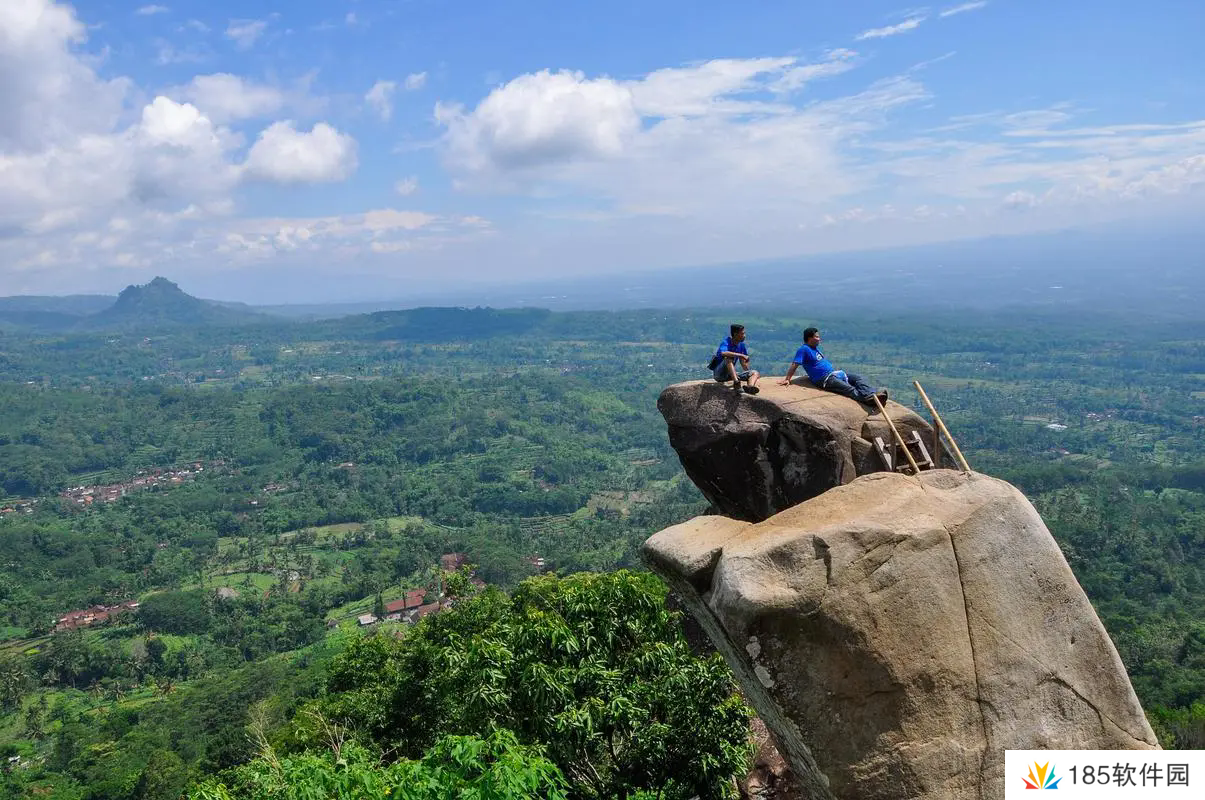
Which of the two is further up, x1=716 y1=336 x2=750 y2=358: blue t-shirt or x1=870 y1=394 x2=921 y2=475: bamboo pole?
x1=716 y1=336 x2=750 y2=358: blue t-shirt

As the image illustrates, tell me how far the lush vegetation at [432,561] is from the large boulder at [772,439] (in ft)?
7.69

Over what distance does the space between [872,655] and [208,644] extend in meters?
71.7

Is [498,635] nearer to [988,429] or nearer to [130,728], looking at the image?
[130,728]

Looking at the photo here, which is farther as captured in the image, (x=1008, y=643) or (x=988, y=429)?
(x=988, y=429)

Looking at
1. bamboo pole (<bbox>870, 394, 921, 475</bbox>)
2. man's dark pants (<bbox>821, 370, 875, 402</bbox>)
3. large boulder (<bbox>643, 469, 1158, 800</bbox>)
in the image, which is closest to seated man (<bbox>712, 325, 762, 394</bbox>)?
man's dark pants (<bbox>821, 370, 875, 402</bbox>)

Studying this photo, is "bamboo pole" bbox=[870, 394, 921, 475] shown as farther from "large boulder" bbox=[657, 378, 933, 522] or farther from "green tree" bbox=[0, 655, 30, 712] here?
"green tree" bbox=[0, 655, 30, 712]

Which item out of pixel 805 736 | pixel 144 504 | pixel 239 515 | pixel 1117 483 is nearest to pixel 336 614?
pixel 239 515

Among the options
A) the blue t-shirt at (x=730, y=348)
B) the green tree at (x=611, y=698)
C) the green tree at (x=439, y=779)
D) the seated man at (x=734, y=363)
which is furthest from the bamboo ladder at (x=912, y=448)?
the green tree at (x=439, y=779)

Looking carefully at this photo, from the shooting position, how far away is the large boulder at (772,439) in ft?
32.1

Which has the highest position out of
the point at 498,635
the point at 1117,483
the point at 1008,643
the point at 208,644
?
the point at 1008,643

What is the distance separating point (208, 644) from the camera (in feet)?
212

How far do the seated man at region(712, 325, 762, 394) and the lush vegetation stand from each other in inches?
144

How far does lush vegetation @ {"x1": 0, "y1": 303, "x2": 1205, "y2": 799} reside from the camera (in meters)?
9.78

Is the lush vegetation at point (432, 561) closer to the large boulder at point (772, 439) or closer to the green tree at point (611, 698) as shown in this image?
the green tree at point (611, 698)
